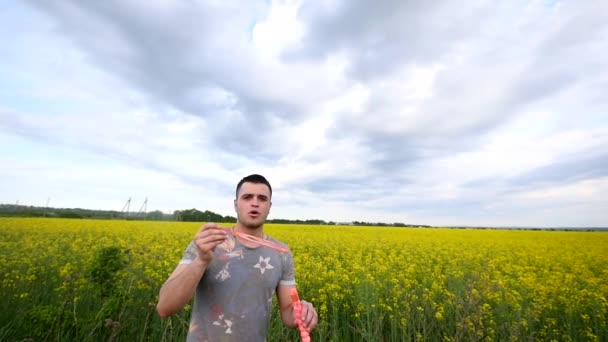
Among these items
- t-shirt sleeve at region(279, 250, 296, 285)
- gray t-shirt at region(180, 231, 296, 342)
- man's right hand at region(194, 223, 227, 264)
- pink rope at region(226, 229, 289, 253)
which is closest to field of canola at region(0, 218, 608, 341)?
gray t-shirt at region(180, 231, 296, 342)

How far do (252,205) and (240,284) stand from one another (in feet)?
1.50

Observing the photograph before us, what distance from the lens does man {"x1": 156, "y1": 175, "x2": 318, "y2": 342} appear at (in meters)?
1.78

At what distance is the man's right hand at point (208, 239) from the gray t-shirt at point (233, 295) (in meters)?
0.26

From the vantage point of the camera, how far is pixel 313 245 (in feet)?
48.3

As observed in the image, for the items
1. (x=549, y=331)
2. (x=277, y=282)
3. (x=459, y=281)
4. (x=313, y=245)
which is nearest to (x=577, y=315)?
(x=549, y=331)

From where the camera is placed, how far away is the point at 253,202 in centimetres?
190

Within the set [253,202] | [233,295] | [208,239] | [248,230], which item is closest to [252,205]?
[253,202]

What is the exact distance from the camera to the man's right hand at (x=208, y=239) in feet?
4.99

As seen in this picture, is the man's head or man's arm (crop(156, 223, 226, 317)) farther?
the man's head

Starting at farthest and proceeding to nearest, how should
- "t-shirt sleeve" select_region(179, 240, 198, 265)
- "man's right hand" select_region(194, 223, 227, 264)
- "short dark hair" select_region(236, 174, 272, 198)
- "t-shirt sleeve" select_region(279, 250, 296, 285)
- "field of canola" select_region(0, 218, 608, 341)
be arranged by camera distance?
1. "field of canola" select_region(0, 218, 608, 341)
2. "t-shirt sleeve" select_region(279, 250, 296, 285)
3. "short dark hair" select_region(236, 174, 272, 198)
4. "t-shirt sleeve" select_region(179, 240, 198, 265)
5. "man's right hand" select_region(194, 223, 227, 264)

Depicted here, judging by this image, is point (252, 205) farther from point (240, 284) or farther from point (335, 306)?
point (335, 306)

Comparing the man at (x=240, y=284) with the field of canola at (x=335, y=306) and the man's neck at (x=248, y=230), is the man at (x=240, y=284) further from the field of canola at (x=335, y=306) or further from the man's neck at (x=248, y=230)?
the field of canola at (x=335, y=306)

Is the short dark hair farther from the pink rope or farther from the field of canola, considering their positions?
the field of canola

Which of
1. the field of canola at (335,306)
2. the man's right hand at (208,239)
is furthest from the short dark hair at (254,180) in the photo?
the field of canola at (335,306)
